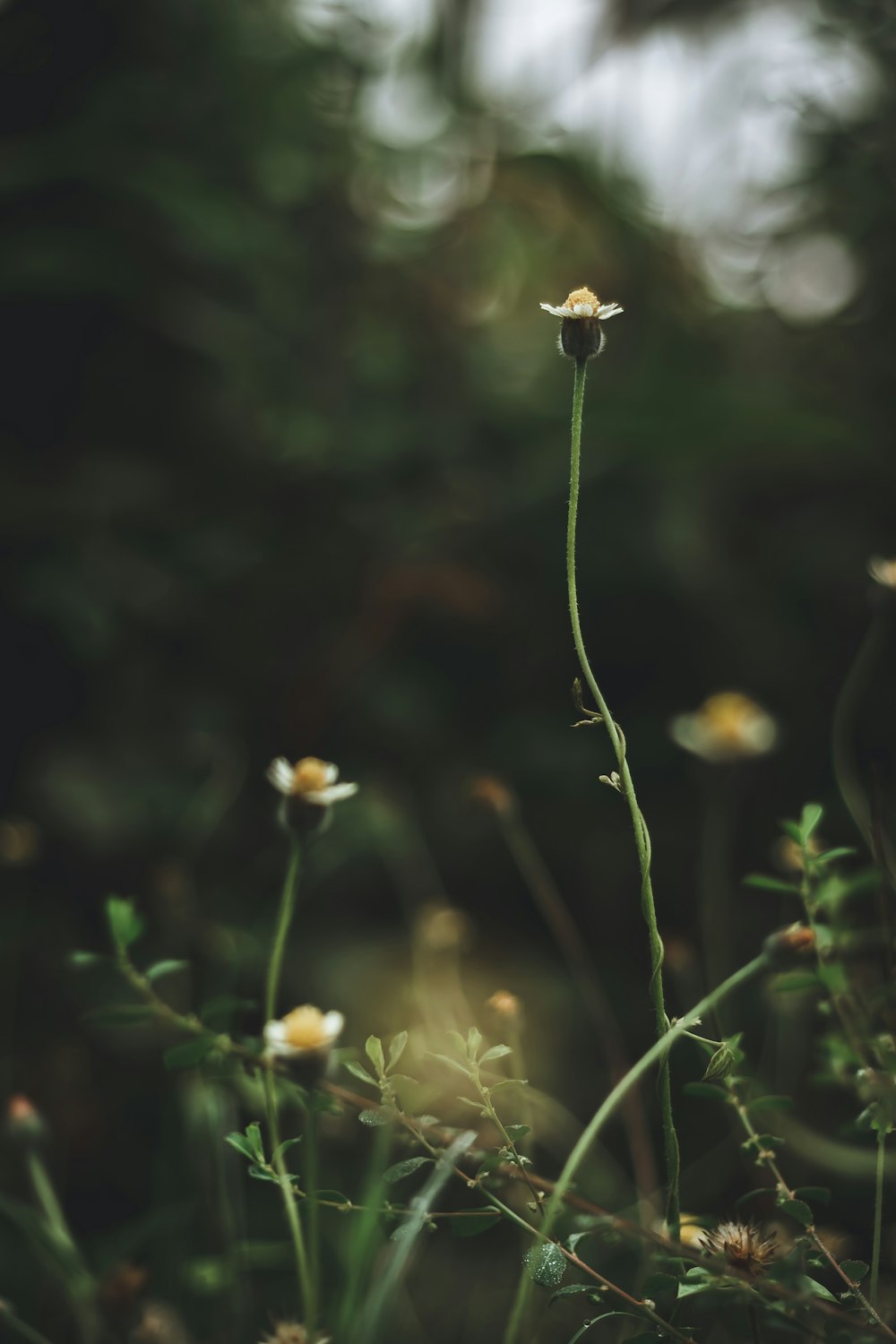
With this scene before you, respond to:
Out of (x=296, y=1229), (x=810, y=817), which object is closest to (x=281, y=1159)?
(x=296, y=1229)

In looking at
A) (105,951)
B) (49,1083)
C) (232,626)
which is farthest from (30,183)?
(49,1083)

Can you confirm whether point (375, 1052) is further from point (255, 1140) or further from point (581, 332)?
point (581, 332)

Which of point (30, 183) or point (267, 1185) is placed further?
point (30, 183)

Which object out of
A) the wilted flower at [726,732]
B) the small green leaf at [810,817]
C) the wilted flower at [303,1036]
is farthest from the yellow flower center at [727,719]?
the wilted flower at [303,1036]

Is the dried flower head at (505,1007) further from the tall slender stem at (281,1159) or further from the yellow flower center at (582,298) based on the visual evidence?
the yellow flower center at (582,298)

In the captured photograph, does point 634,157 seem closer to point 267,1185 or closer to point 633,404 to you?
point 633,404

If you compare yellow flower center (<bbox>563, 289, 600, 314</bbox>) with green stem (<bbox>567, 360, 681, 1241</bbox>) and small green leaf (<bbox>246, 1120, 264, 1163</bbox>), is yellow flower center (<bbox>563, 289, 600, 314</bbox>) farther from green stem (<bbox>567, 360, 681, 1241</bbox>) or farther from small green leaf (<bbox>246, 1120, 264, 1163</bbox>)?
small green leaf (<bbox>246, 1120, 264, 1163</bbox>)
